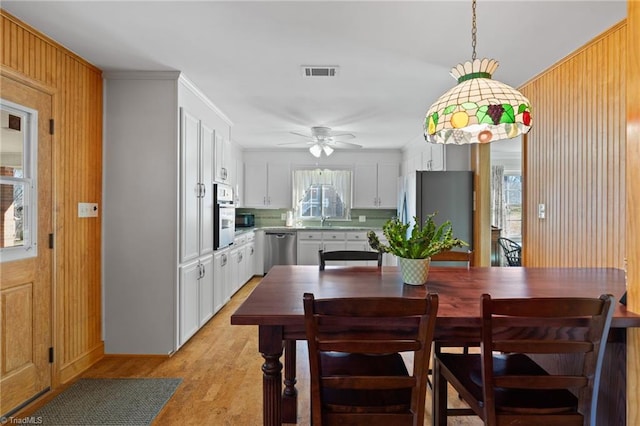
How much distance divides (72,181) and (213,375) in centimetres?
175

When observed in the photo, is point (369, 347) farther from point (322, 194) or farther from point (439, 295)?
point (322, 194)

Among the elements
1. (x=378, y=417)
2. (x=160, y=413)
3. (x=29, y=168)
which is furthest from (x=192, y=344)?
(x=378, y=417)

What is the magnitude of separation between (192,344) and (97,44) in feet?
8.14

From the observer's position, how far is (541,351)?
1.14 m

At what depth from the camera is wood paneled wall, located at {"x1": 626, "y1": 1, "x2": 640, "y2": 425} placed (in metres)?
1.24

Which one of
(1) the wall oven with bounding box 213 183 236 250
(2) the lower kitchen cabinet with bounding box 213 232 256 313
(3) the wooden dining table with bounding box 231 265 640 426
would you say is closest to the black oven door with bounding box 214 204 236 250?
(1) the wall oven with bounding box 213 183 236 250

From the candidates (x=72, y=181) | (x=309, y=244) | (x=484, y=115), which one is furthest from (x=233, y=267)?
(x=484, y=115)

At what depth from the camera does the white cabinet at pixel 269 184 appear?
6.37 metres

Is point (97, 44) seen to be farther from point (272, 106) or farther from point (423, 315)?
point (423, 315)

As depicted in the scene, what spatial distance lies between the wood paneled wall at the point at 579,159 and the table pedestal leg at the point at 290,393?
82.4 inches

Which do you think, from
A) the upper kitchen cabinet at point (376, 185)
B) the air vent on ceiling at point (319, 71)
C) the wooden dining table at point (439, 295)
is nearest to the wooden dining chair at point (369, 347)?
the wooden dining table at point (439, 295)

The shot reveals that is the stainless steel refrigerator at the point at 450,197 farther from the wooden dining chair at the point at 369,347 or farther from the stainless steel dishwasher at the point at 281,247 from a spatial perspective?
the wooden dining chair at the point at 369,347

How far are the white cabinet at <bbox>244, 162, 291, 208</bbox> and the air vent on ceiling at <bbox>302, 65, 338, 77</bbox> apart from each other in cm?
359

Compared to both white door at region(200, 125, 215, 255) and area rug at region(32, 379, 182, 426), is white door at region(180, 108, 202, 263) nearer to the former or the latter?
white door at region(200, 125, 215, 255)
